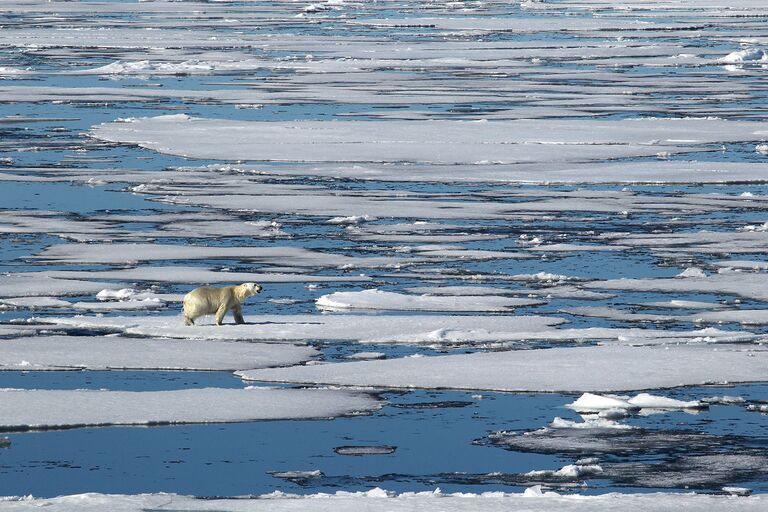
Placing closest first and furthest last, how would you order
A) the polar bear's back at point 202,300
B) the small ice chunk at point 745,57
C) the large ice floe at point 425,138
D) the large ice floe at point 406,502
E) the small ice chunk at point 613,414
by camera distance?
the large ice floe at point 406,502
the small ice chunk at point 613,414
the polar bear's back at point 202,300
the large ice floe at point 425,138
the small ice chunk at point 745,57

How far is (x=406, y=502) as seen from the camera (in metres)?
4.72

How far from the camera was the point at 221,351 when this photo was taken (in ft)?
23.5

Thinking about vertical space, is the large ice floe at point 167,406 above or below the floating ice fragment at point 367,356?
above

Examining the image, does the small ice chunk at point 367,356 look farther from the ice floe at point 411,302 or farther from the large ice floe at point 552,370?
the ice floe at point 411,302

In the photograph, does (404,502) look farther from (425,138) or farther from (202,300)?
(425,138)

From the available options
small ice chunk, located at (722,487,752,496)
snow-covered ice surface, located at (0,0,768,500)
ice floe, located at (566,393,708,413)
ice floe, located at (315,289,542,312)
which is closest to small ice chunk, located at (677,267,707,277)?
snow-covered ice surface, located at (0,0,768,500)

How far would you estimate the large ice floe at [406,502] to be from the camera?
4625 millimetres

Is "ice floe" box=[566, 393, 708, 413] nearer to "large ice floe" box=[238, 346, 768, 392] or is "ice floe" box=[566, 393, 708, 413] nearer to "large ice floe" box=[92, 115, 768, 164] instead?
"large ice floe" box=[238, 346, 768, 392]

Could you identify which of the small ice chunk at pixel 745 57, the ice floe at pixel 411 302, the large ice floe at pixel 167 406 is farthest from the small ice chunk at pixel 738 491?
the small ice chunk at pixel 745 57

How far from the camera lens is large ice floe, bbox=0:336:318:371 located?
6.83 m

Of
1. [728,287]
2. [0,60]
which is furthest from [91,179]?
[0,60]

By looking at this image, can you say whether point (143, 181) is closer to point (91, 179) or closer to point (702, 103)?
point (91, 179)

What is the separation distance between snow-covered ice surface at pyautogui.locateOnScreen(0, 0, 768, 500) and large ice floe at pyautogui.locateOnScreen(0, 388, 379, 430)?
0.02 metres

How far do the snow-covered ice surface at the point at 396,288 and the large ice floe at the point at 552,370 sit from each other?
0.07 ft
